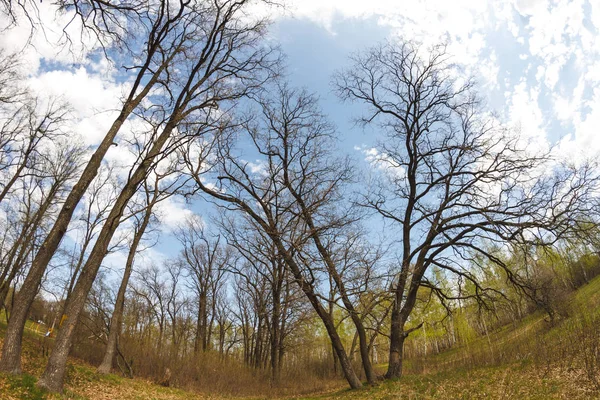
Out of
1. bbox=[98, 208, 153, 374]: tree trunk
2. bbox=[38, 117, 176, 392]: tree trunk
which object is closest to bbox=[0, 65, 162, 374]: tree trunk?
bbox=[38, 117, 176, 392]: tree trunk

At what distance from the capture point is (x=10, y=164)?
50.7ft

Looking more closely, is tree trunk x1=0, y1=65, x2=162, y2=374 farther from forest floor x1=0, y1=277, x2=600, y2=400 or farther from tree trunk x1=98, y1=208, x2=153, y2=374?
tree trunk x1=98, y1=208, x2=153, y2=374

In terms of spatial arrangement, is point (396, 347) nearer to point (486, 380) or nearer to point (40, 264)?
point (486, 380)

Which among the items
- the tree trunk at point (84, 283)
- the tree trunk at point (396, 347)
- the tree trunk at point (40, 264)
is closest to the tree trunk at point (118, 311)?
the tree trunk at point (84, 283)

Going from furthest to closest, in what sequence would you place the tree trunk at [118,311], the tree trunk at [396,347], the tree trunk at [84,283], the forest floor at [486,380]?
the tree trunk at [118,311], the tree trunk at [396,347], the tree trunk at [84,283], the forest floor at [486,380]

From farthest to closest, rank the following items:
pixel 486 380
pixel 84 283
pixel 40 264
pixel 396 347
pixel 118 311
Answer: pixel 118 311
pixel 396 347
pixel 486 380
pixel 84 283
pixel 40 264

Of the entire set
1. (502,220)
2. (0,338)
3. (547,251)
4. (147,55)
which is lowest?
(0,338)

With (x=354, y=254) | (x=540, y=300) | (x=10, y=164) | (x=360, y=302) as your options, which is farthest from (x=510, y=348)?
(x=10, y=164)

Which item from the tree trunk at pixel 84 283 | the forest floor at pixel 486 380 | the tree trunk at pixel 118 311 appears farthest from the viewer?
the tree trunk at pixel 118 311

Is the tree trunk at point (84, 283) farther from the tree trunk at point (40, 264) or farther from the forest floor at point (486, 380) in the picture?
the tree trunk at point (40, 264)

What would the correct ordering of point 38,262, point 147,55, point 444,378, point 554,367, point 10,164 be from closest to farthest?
point 38,262
point 554,367
point 147,55
point 444,378
point 10,164

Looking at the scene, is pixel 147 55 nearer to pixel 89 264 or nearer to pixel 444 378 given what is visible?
pixel 89 264

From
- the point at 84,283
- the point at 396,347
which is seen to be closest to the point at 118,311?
the point at 84,283

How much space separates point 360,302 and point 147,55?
10605 millimetres
